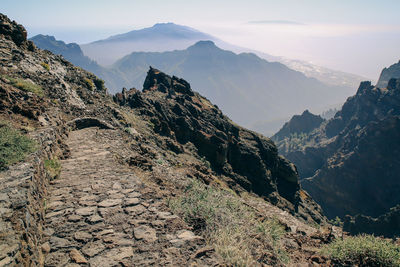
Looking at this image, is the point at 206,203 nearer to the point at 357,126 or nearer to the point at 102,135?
the point at 102,135

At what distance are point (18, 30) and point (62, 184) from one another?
19885 millimetres

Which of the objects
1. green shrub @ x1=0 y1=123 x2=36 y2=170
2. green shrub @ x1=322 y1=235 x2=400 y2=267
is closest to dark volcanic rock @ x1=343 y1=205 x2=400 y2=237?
green shrub @ x1=322 y1=235 x2=400 y2=267

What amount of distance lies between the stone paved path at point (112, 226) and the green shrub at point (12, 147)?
3.83 feet

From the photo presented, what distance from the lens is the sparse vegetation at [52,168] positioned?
7.54 meters

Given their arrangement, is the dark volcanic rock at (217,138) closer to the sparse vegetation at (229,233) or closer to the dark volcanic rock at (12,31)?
the dark volcanic rock at (12,31)

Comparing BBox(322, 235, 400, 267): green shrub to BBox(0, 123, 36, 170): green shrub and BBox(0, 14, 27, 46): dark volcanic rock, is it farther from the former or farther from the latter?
BBox(0, 14, 27, 46): dark volcanic rock

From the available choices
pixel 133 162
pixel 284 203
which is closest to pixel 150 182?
pixel 133 162

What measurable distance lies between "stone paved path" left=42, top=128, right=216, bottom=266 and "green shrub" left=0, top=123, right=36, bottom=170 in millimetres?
1166

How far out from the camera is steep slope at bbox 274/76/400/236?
104 metres

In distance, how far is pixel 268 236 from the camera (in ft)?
24.4

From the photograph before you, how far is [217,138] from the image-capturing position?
34.0 meters

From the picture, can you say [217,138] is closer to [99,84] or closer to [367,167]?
[99,84]

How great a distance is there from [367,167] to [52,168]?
129288 millimetres

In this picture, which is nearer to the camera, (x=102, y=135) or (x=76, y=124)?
(x=102, y=135)
